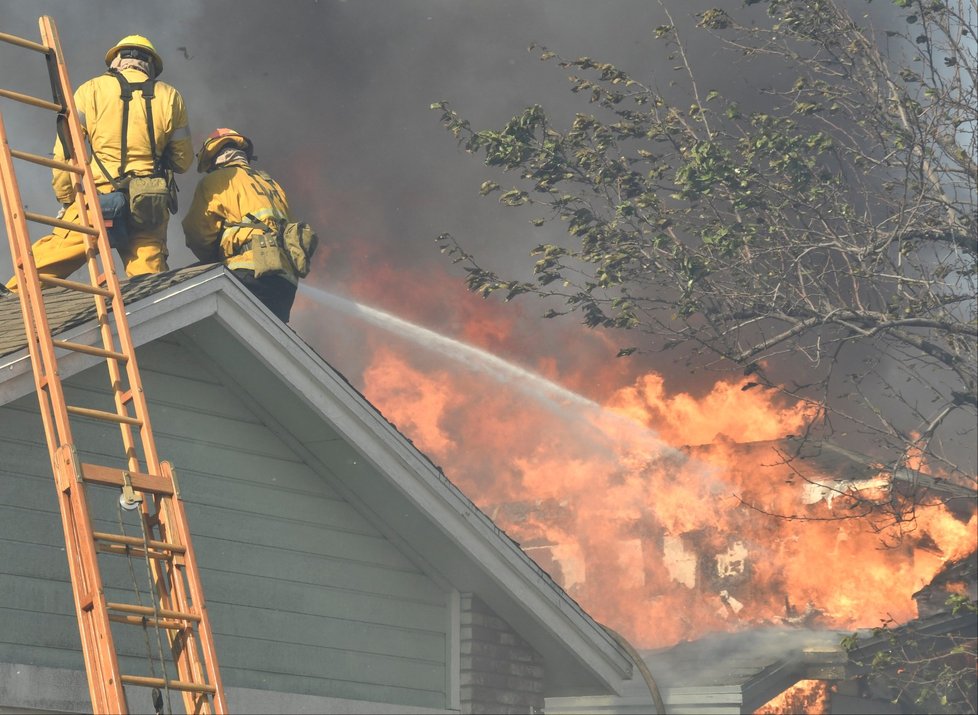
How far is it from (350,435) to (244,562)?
1.03 m

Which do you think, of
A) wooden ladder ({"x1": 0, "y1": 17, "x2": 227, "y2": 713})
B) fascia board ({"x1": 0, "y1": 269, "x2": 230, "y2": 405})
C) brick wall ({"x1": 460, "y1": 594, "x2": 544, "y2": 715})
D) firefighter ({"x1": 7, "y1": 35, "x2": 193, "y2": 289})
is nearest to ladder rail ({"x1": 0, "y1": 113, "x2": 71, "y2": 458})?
wooden ladder ({"x1": 0, "y1": 17, "x2": 227, "y2": 713})

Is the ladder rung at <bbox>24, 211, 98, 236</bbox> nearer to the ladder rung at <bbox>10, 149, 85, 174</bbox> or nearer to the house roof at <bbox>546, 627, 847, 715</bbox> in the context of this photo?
the ladder rung at <bbox>10, 149, 85, 174</bbox>

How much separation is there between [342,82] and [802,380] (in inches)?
836

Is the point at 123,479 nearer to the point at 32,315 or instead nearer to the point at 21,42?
the point at 32,315

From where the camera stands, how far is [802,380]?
37344mm

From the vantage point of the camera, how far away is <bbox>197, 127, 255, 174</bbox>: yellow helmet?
11.5 metres

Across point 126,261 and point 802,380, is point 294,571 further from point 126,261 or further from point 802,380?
point 802,380

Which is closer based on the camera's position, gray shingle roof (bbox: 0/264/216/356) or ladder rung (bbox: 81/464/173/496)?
ladder rung (bbox: 81/464/173/496)

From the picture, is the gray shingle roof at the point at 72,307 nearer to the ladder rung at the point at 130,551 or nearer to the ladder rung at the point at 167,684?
the ladder rung at the point at 130,551

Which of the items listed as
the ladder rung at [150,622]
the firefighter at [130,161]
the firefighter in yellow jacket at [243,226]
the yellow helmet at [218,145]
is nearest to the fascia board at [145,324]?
the ladder rung at [150,622]

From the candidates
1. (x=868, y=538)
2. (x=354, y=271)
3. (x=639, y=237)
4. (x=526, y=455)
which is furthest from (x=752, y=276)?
(x=354, y=271)

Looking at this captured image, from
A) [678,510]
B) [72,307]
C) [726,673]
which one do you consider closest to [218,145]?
[72,307]

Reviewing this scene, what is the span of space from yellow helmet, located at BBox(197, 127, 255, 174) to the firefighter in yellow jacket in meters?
0.41

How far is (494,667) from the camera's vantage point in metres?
9.77
